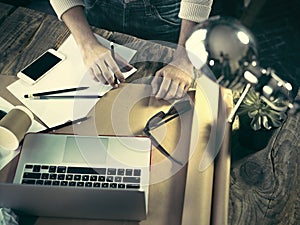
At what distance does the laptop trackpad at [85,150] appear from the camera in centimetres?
104

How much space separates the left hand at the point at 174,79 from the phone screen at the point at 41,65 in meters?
0.27

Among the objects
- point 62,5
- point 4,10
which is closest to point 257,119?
point 62,5

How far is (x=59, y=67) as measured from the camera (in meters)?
1.23

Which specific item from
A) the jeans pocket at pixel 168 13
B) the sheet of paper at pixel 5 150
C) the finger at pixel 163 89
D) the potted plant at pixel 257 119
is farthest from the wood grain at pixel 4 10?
the potted plant at pixel 257 119

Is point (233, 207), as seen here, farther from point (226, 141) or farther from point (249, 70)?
point (249, 70)

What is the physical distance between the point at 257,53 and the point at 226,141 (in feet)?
1.34

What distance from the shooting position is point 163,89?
1177 millimetres

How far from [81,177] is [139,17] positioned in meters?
0.62

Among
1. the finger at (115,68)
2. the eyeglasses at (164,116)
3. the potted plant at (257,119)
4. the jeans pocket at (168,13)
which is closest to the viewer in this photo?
the potted plant at (257,119)

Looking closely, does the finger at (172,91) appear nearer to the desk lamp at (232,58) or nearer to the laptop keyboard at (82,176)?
the laptop keyboard at (82,176)

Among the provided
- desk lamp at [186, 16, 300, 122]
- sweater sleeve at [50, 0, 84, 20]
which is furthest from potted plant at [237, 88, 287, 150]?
sweater sleeve at [50, 0, 84, 20]

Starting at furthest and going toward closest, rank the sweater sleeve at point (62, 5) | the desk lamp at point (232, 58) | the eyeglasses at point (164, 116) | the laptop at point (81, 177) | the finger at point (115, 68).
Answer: the sweater sleeve at point (62, 5) < the finger at point (115, 68) < the eyeglasses at point (164, 116) < the laptop at point (81, 177) < the desk lamp at point (232, 58)

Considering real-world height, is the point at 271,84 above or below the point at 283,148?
above

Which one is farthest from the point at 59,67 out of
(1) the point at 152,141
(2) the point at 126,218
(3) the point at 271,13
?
(3) the point at 271,13
